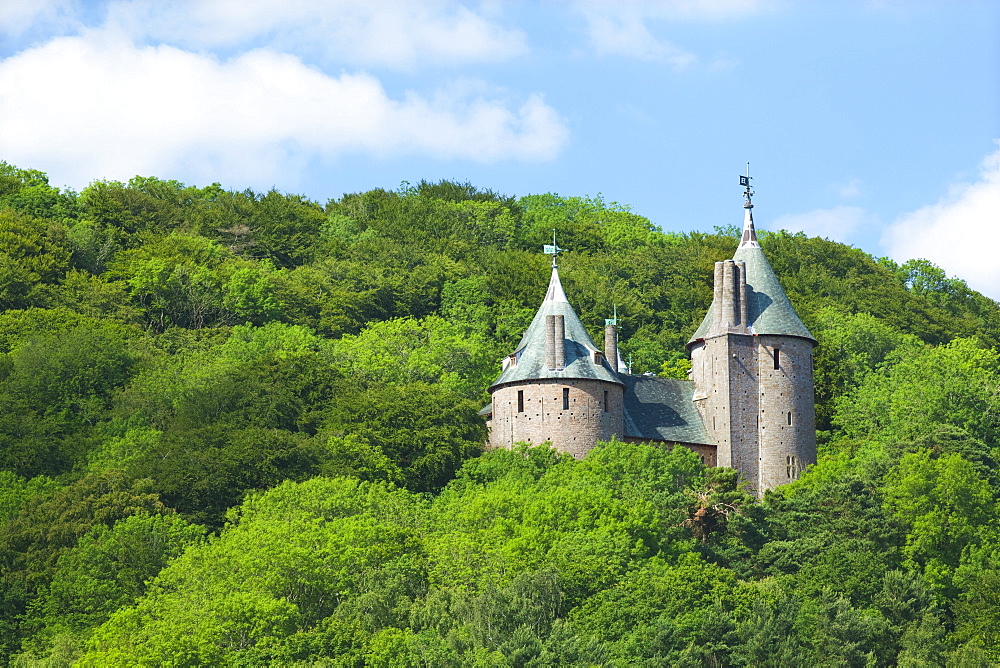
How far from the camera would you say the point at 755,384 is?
73.8 meters

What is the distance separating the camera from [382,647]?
55.3m

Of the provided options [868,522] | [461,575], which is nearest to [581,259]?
[868,522]

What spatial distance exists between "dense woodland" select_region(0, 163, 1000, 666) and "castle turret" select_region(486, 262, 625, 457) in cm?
151

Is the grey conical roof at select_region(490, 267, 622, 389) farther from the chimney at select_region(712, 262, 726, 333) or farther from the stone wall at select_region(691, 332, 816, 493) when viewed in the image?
the chimney at select_region(712, 262, 726, 333)

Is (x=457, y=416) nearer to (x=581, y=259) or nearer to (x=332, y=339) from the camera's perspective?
(x=332, y=339)

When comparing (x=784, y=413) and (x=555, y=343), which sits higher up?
(x=555, y=343)

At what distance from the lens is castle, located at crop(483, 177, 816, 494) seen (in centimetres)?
7150

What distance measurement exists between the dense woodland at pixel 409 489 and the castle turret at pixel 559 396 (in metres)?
1.51

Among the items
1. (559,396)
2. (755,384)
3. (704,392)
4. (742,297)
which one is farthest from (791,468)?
(559,396)

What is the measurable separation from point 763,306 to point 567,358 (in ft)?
29.3

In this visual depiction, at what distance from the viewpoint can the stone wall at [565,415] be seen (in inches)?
2798

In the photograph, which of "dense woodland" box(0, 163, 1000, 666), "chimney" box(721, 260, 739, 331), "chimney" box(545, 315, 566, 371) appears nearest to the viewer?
"dense woodland" box(0, 163, 1000, 666)

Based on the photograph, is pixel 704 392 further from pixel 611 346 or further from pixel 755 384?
pixel 611 346

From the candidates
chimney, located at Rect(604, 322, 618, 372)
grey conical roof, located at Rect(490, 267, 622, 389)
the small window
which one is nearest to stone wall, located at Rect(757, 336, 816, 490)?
the small window
